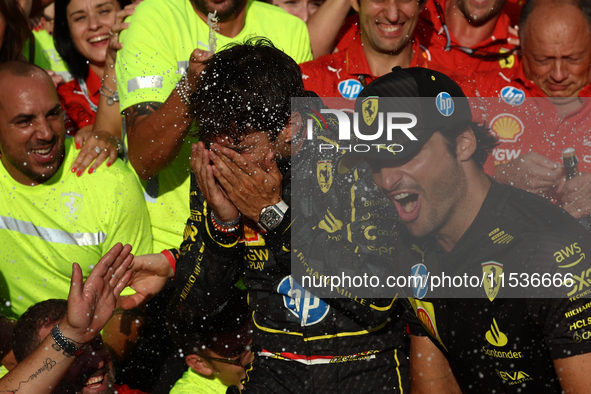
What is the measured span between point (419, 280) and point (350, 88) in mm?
1657

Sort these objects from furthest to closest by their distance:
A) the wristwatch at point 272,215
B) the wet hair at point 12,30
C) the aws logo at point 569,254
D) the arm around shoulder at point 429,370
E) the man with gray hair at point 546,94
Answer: the wet hair at point 12,30
the man with gray hair at point 546,94
the arm around shoulder at point 429,370
the wristwatch at point 272,215
the aws logo at point 569,254

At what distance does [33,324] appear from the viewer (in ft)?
10.1

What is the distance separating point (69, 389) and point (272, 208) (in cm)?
145

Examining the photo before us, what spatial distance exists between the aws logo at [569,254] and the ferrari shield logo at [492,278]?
0.24 meters

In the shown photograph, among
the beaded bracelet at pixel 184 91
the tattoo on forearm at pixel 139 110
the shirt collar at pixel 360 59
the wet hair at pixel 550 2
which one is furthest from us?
the shirt collar at pixel 360 59

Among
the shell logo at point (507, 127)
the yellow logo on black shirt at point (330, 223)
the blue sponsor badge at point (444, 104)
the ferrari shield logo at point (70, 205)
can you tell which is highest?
the blue sponsor badge at point (444, 104)

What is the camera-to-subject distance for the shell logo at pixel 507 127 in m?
3.81

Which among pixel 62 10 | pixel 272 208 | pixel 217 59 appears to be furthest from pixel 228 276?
pixel 62 10

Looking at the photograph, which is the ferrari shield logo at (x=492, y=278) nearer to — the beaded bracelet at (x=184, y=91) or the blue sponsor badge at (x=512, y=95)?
the beaded bracelet at (x=184, y=91)

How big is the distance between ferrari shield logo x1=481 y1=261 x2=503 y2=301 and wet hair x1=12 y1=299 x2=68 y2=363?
201 cm

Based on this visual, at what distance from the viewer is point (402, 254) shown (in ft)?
8.97

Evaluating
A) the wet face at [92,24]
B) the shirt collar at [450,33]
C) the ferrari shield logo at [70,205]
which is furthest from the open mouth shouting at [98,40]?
the shirt collar at [450,33]

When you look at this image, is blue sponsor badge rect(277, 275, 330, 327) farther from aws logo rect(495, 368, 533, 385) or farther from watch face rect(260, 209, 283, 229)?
aws logo rect(495, 368, 533, 385)

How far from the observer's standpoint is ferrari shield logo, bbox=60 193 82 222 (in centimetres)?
366
